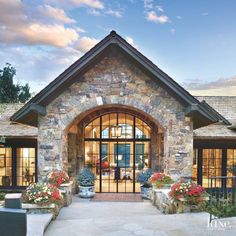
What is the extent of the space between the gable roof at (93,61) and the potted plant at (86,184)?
Result: 3.17 metres

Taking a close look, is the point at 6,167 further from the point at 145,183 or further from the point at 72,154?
the point at 145,183

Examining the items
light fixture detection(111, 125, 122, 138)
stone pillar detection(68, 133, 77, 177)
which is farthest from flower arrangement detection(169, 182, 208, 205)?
stone pillar detection(68, 133, 77, 177)

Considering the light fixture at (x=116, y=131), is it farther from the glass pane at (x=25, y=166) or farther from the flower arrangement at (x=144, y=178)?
the glass pane at (x=25, y=166)

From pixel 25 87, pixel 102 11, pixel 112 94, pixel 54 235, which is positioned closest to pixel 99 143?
pixel 112 94

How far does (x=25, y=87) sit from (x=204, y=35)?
21.0 meters

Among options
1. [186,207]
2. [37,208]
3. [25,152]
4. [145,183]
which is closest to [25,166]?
[25,152]

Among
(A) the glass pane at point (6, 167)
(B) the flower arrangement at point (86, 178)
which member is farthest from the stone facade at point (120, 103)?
(A) the glass pane at point (6, 167)

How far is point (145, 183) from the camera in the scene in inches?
504

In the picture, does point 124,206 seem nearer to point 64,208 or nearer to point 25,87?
point 64,208

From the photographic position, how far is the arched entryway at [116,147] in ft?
45.6

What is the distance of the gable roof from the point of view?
10.9 m

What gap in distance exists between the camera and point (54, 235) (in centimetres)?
688

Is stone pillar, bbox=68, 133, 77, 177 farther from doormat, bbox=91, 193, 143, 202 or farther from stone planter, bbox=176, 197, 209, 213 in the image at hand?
stone planter, bbox=176, 197, 209, 213

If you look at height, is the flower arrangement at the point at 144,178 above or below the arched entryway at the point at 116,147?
below
